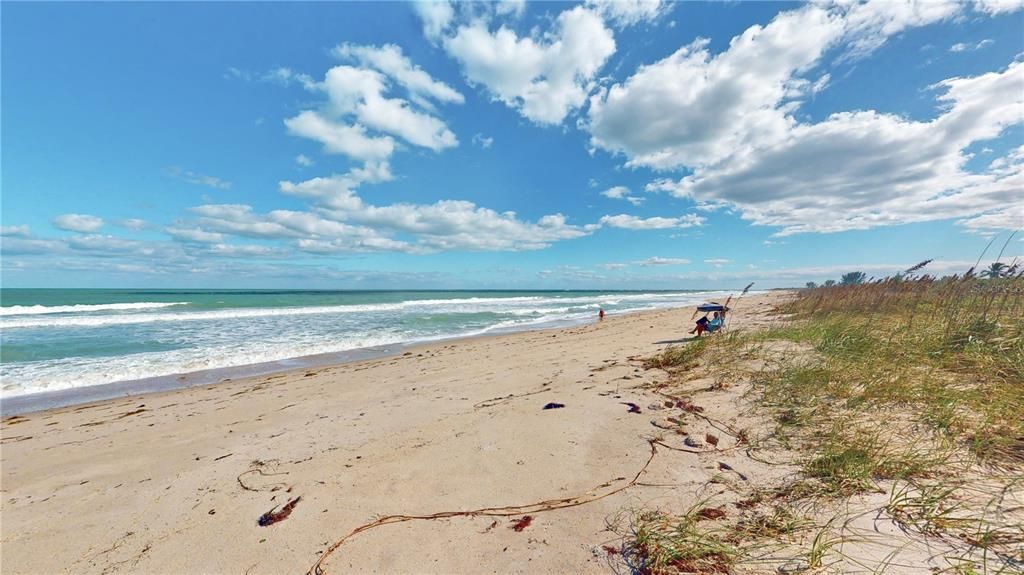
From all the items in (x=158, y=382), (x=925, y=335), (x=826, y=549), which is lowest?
(x=158, y=382)

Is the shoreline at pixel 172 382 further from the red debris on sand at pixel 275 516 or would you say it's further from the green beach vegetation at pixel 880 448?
the green beach vegetation at pixel 880 448

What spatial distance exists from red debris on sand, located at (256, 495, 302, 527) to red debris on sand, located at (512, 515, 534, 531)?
1698 millimetres

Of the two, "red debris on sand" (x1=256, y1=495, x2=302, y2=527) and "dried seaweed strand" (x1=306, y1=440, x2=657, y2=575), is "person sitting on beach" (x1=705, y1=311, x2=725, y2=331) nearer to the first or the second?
"dried seaweed strand" (x1=306, y1=440, x2=657, y2=575)

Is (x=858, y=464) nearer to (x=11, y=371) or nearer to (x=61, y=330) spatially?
(x=11, y=371)

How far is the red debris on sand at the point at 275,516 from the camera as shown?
2.62 meters

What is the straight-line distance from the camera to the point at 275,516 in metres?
2.68

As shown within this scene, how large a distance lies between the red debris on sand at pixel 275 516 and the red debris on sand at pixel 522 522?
1.70 metres

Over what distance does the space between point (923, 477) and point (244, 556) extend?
4.41m

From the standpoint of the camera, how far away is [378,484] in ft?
9.82

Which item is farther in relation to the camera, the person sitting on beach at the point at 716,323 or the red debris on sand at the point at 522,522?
the person sitting on beach at the point at 716,323

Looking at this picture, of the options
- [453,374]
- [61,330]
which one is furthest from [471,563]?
[61,330]

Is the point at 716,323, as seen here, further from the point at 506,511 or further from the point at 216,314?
the point at 216,314

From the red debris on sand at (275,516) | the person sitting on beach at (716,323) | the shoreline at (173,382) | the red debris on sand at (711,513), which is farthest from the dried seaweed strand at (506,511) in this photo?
the shoreline at (173,382)

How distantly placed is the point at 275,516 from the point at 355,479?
0.60 meters
